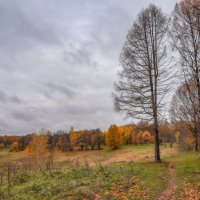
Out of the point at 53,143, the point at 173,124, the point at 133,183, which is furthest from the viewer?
the point at 53,143

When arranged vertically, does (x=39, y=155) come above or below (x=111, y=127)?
below

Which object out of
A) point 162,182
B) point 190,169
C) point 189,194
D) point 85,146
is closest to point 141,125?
point 190,169

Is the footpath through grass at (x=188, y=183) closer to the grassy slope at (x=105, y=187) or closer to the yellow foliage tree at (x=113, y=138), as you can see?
the grassy slope at (x=105, y=187)

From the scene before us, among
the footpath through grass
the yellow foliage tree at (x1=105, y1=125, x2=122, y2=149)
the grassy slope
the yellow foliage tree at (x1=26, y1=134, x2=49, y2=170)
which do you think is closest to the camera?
the footpath through grass

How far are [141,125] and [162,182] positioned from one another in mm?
10722

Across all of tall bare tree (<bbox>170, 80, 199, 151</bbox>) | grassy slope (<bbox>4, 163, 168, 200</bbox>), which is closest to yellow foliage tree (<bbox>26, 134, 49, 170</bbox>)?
tall bare tree (<bbox>170, 80, 199, 151</bbox>)

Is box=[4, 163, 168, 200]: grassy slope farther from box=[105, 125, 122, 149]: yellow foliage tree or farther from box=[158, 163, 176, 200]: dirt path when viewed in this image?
box=[105, 125, 122, 149]: yellow foliage tree

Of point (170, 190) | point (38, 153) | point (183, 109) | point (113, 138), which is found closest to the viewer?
point (170, 190)

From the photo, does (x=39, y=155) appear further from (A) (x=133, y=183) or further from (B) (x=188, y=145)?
(A) (x=133, y=183)

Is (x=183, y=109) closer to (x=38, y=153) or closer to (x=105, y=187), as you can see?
(x=105, y=187)

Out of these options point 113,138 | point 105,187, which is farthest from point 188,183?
point 113,138

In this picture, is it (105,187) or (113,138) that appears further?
(113,138)

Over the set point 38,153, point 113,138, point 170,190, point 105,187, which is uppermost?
point 113,138

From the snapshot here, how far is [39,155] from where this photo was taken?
192 feet
